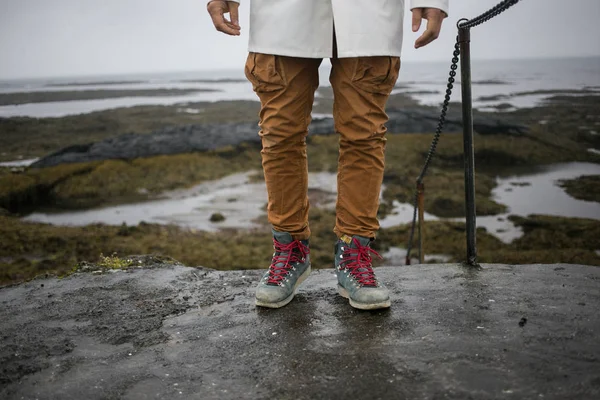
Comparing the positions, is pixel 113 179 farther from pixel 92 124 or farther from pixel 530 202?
pixel 92 124

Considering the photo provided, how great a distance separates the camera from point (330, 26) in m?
2.27

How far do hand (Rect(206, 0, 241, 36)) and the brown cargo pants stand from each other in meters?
0.18

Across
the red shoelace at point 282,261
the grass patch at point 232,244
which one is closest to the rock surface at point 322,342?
the red shoelace at point 282,261

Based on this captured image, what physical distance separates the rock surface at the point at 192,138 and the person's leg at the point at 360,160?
→ 2164 cm

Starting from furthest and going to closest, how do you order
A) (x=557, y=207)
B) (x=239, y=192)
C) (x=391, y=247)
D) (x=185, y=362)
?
(x=239, y=192) < (x=557, y=207) < (x=391, y=247) < (x=185, y=362)

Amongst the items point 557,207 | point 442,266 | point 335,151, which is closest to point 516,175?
point 557,207

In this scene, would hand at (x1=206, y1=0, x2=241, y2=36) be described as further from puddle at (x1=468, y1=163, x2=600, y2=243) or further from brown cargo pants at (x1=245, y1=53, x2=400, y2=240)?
puddle at (x1=468, y1=163, x2=600, y2=243)

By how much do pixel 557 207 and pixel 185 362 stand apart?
17490mm

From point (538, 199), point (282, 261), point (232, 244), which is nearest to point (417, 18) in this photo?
point (282, 261)

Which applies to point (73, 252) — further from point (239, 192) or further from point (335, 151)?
point (335, 151)

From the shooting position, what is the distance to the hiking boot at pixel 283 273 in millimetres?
2490

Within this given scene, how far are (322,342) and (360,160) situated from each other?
89cm

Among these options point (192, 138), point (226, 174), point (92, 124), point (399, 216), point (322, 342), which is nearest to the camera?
point (322, 342)

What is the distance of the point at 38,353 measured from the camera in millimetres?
2160
